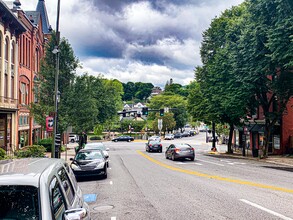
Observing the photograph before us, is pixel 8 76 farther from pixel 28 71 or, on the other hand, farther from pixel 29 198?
pixel 29 198

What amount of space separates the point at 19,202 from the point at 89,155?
533 inches

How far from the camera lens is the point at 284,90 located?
87.7ft

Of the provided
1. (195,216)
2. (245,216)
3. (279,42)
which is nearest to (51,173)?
(195,216)

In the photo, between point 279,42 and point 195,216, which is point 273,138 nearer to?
point 279,42

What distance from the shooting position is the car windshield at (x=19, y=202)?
3508 mm

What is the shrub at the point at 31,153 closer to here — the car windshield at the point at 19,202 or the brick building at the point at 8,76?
the brick building at the point at 8,76

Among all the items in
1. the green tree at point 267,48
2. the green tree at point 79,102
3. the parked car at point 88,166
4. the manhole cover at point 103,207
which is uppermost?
the green tree at point 267,48

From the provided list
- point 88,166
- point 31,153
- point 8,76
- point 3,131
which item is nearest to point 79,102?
point 8,76

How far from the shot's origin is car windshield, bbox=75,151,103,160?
16672mm

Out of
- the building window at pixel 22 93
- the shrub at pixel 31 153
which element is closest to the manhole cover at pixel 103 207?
the shrub at pixel 31 153

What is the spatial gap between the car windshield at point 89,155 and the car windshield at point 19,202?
43.1ft

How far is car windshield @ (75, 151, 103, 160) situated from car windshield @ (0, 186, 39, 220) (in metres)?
13.1

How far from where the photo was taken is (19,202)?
11.8ft

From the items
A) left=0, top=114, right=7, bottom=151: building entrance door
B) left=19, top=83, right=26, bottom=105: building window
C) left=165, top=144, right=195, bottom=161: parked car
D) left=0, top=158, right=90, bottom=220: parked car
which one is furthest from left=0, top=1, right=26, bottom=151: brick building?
left=0, top=158, right=90, bottom=220: parked car
